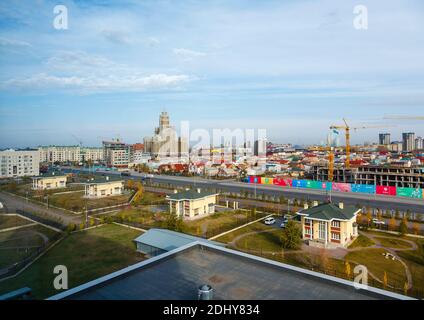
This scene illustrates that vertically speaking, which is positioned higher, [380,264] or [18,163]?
[18,163]

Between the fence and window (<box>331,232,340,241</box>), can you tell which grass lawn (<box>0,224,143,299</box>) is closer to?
the fence

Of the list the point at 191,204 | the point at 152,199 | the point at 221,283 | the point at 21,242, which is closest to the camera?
the point at 221,283

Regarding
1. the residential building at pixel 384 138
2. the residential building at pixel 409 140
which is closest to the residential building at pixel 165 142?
the residential building at pixel 409 140

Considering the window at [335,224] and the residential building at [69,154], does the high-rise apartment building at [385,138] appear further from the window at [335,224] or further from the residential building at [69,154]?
the window at [335,224]

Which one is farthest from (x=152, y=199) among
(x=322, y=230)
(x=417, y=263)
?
(x=417, y=263)

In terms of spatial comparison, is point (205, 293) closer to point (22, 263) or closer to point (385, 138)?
point (22, 263)

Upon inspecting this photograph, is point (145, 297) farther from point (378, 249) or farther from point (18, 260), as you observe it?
point (378, 249)
